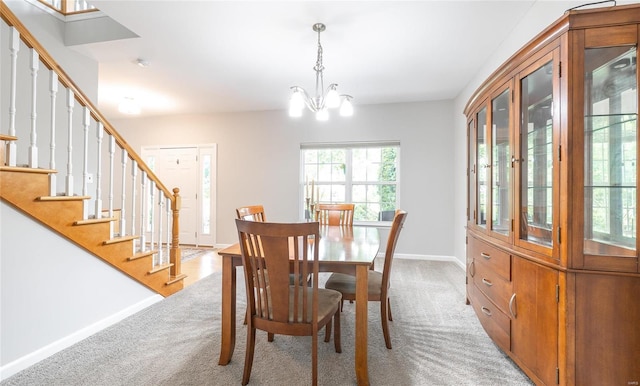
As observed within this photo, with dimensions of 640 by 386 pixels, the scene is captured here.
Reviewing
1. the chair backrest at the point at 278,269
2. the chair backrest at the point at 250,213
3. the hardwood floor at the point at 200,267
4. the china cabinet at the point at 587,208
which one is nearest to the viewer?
the china cabinet at the point at 587,208

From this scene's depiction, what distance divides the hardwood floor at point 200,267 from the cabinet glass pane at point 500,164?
10.5 feet

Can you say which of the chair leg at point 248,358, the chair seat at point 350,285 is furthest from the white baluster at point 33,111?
the chair seat at point 350,285

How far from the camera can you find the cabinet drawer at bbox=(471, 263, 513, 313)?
1.75 meters

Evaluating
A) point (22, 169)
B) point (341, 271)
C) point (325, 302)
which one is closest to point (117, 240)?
point (22, 169)

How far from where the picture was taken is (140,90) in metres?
4.06

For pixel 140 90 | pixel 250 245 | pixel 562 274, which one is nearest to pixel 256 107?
pixel 140 90

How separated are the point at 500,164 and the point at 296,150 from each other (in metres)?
3.38

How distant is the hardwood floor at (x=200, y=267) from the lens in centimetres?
352

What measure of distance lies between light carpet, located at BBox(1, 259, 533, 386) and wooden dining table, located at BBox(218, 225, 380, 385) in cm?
14

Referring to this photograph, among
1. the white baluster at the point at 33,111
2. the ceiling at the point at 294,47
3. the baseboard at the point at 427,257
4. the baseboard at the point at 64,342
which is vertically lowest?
the baseboard at the point at 64,342

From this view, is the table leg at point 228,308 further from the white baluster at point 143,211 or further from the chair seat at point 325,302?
the white baluster at point 143,211

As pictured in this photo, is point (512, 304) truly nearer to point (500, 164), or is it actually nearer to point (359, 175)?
point (500, 164)

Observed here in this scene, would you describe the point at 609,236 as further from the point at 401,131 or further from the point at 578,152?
the point at 401,131

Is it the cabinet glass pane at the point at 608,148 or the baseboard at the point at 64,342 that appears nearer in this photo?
the cabinet glass pane at the point at 608,148
